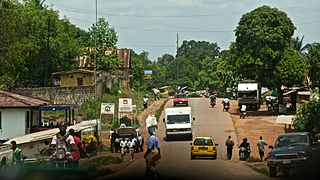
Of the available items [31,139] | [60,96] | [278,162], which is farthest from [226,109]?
[278,162]

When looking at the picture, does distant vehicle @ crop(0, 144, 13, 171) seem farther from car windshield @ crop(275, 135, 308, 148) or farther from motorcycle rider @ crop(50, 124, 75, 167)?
car windshield @ crop(275, 135, 308, 148)

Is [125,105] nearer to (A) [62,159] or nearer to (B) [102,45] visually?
(A) [62,159]

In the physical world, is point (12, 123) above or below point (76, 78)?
below

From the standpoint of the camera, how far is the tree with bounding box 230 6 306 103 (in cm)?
5231

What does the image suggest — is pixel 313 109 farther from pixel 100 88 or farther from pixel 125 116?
pixel 100 88

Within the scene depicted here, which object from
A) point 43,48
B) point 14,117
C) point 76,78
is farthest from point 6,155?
point 43,48

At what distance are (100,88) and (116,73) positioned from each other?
1444 cm

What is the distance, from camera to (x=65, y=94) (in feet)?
171

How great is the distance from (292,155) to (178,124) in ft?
63.0

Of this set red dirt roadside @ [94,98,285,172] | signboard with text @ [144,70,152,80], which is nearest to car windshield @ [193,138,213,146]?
red dirt roadside @ [94,98,285,172]

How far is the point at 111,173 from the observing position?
67.3 feet

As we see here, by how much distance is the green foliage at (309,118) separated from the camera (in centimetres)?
3700

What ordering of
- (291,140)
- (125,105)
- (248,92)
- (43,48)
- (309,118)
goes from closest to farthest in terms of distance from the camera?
(291,140) < (309,118) < (125,105) < (248,92) < (43,48)

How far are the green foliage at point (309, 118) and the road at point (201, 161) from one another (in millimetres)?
4478
